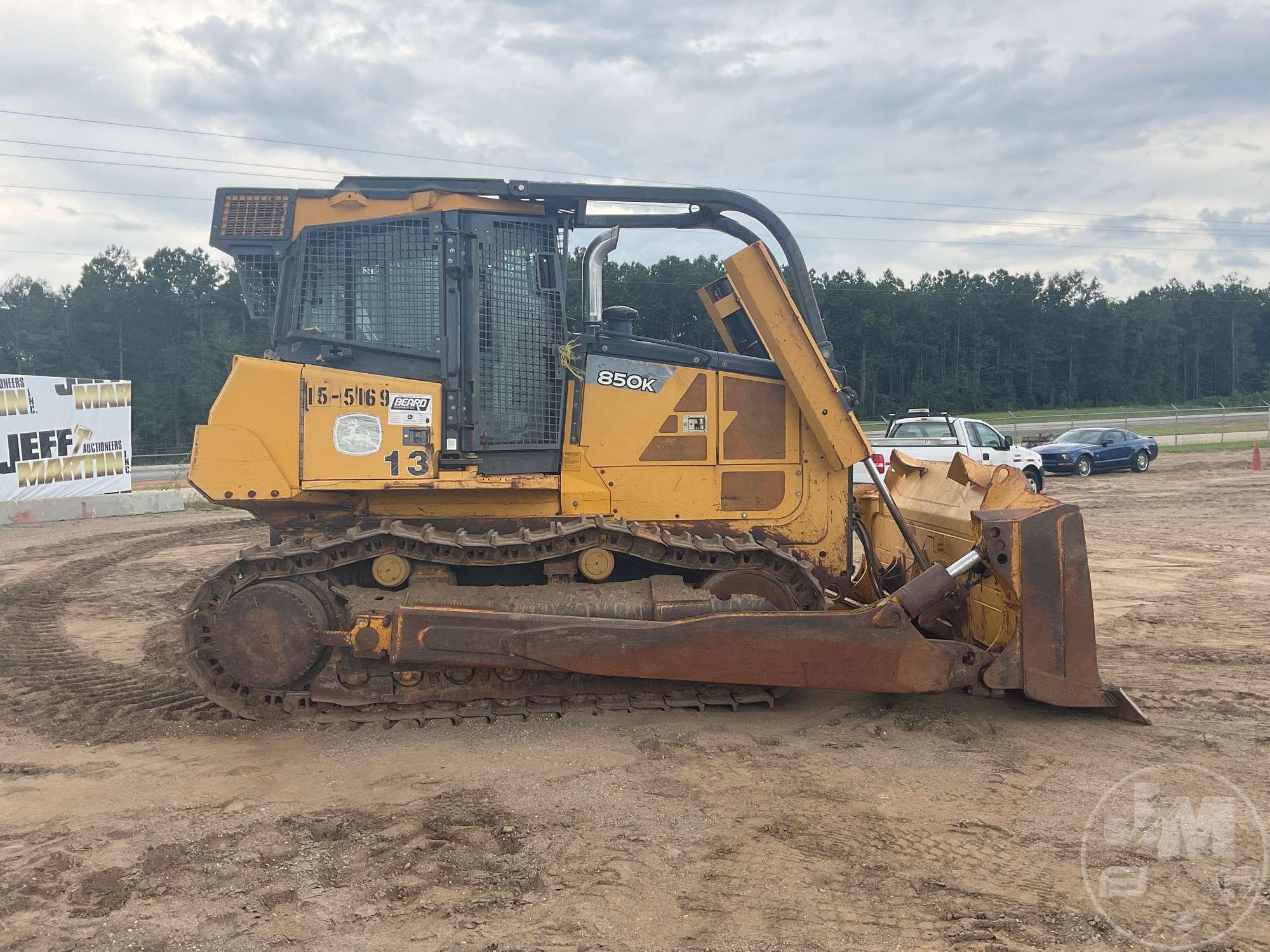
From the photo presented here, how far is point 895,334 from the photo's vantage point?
6725 centimetres

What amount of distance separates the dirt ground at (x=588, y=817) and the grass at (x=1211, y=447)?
1089 inches

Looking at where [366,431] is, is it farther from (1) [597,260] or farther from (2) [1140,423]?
(2) [1140,423]

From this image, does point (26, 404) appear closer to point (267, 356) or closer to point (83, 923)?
point (267, 356)

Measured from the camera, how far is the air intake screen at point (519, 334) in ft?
17.1

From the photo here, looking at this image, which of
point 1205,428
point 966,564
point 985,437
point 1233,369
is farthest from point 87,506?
point 1233,369

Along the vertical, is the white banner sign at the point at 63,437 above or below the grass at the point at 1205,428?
below

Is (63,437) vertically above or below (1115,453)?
above

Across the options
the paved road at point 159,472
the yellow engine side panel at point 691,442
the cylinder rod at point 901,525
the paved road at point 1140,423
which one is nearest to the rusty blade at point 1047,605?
the cylinder rod at point 901,525

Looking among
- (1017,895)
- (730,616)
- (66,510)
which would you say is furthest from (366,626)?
(66,510)

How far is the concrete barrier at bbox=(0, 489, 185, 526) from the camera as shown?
52.1 feet

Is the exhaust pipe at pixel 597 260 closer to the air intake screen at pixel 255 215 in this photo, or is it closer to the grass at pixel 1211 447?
→ the air intake screen at pixel 255 215

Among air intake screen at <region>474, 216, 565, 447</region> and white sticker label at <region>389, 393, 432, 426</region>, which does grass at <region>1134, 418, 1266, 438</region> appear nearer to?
air intake screen at <region>474, 216, 565, 447</region>

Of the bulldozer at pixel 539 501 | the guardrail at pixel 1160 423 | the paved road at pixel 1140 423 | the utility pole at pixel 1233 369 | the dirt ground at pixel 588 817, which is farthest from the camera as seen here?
the utility pole at pixel 1233 369

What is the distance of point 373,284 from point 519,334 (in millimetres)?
957
